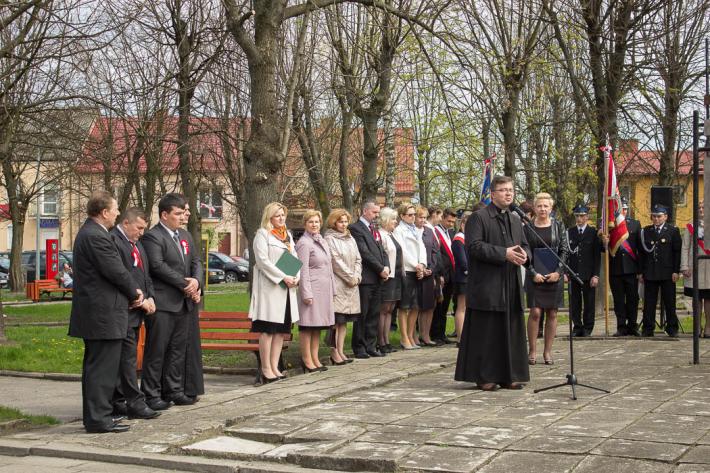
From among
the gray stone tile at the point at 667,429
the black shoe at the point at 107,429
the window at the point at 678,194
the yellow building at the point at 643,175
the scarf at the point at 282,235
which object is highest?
the yellow building at the point at 643,175

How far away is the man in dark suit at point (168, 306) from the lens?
9984 millimetres

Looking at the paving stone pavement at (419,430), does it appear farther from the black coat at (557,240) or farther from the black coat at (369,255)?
the black coat at (369,255)

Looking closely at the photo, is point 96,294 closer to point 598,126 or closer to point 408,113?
point 598,126

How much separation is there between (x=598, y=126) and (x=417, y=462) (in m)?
13.3

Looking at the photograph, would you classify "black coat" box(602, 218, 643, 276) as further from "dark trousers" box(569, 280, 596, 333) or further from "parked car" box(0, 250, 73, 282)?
"parked car" box(0, 250, 73, 282)

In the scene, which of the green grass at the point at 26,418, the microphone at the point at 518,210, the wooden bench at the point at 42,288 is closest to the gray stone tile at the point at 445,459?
the microphone at the point at 518,210


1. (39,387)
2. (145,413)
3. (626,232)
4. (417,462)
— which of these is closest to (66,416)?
(145,413)

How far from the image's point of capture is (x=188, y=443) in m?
8.30

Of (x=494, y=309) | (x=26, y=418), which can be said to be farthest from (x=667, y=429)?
(x=26, y=418)

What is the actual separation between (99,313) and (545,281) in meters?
5.63

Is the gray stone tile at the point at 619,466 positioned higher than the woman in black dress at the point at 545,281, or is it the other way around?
the woman in black dress at the point at 545,281

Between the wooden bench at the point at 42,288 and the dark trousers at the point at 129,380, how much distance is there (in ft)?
83.8

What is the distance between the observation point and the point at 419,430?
8.27m

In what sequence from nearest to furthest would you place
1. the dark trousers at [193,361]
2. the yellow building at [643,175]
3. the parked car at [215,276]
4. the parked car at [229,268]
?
the dark trousers at [193,361]
the yellow building at [643,175]
the parked car at [215,276]
the parked car at [229,268]
